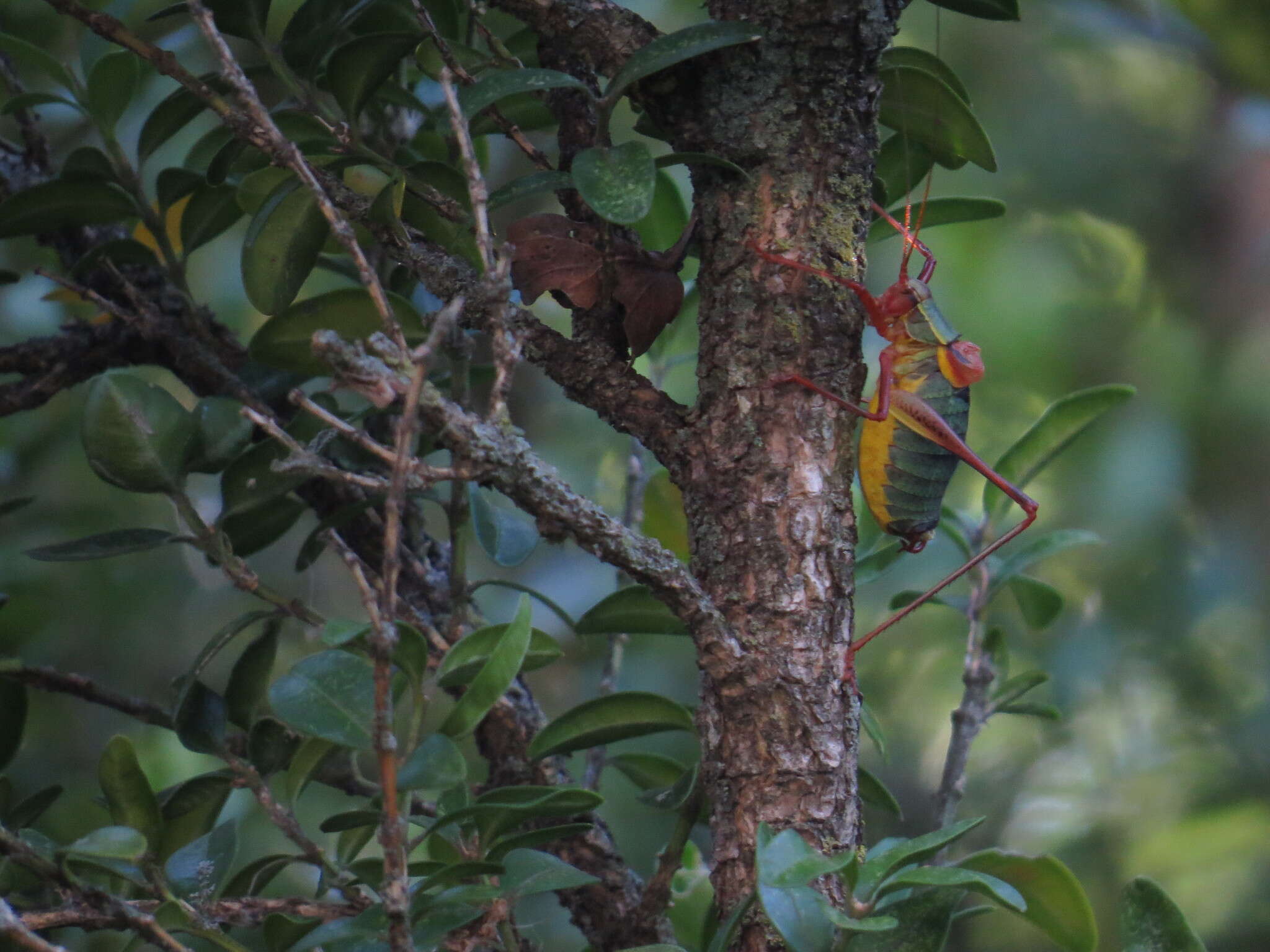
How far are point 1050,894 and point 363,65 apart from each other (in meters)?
0.76

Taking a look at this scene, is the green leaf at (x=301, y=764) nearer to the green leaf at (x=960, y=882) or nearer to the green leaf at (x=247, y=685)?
the green leaf at (x=247, y=685)

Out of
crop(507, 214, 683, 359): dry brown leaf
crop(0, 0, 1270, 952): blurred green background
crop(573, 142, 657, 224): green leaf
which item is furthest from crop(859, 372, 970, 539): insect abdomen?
crop(0, 0, 1270, 952): blurred green background

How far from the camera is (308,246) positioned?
0.86 meters

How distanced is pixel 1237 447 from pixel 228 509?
7.26 feet

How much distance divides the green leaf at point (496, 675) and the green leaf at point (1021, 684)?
2.00 ft

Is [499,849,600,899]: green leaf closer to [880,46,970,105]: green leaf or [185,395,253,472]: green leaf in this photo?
[185,395,253,472]: green leaf

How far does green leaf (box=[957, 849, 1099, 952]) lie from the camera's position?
2.15ft

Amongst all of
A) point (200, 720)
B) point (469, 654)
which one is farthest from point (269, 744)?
point (469, 654)

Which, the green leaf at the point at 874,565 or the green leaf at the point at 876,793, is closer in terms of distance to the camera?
the green leaf at the point at 876,793

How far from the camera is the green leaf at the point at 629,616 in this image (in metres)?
0.87

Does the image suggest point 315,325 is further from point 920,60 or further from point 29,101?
point 920,60

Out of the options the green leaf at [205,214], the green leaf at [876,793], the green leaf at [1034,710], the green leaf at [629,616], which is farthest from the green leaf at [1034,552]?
the green leaf at [205,214]

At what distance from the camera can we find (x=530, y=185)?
75 cm

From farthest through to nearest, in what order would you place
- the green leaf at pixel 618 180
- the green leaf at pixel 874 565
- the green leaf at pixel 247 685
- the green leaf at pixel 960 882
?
the green leaf at pixel 874 565
the green leaf at pixel 247 685
the green leaf at pixel 618 180
the green leaf at pixel 960 882
